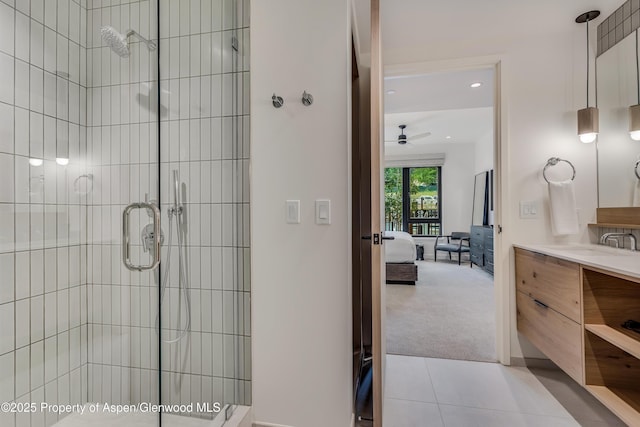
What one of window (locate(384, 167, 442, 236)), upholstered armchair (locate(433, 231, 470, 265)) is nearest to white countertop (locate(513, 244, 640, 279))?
upholstered armchair (locate(433, 231, 470, 265))

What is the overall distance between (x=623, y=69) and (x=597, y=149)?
513mm

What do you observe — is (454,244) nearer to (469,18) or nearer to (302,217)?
(469,18)

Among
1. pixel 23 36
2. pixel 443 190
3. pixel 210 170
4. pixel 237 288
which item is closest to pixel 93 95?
pixel 23 36

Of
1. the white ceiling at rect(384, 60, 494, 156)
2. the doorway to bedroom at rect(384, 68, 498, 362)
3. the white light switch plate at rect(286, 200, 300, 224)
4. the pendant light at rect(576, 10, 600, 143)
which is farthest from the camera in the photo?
the white ceiling at rect(384, 60, 494, 156)

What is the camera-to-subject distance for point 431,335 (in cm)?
A: 275

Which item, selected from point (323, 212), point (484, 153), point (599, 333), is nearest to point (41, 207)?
point (323, 212)

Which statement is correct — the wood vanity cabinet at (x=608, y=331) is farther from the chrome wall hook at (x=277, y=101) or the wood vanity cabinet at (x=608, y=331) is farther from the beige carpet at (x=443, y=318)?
the chrome wall hook at (x=277, y=101)

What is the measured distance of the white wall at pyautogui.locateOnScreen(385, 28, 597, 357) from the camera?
2162 mm

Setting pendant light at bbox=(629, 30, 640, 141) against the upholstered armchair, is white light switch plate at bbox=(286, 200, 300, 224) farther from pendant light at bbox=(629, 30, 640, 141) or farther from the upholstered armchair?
the upholstered armchair

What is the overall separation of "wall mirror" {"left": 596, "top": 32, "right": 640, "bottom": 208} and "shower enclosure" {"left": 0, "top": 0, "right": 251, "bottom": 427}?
238cm

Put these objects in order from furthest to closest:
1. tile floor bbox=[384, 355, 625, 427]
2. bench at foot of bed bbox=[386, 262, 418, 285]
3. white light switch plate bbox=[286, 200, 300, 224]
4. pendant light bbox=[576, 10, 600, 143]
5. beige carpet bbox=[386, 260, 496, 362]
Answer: bench at foot of bed bbox=[386, 262, 418, 285] → beige carpet bbox=[386, 260, 496, 362] → pendant light bbox=[576, 10, 600, 143] → tile floor bbox=[384, 355, 625, 427] → white light switch plate bbox=[286, 200, 300, 224]

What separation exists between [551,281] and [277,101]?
1.89m

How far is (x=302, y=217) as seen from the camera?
1505mm

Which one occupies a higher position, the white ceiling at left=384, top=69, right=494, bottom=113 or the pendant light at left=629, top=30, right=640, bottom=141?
the white ceiling at left=384, top=69, right=494, bottom=113
